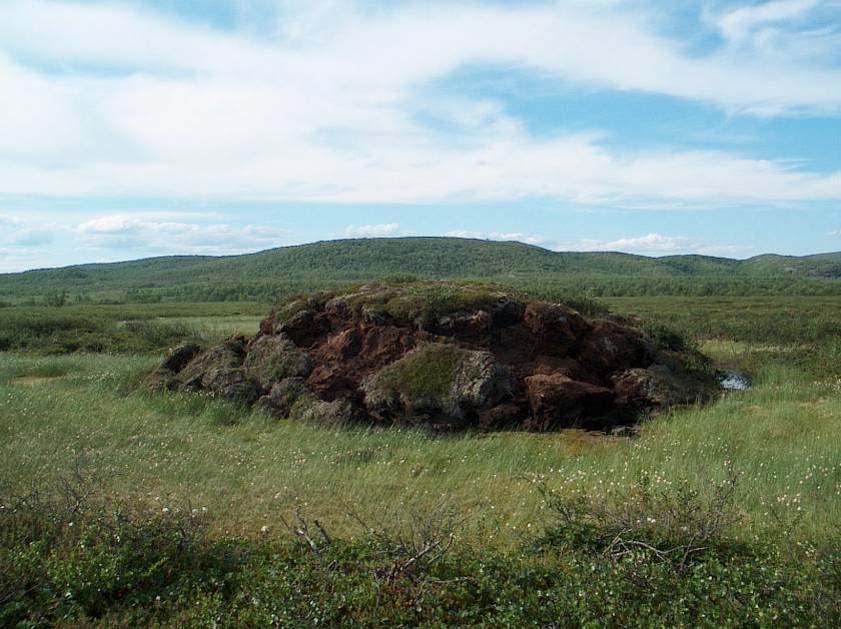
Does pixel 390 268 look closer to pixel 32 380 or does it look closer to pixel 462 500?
pixel 32 380

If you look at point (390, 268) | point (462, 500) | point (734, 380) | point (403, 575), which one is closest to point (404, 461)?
point (462, 500)

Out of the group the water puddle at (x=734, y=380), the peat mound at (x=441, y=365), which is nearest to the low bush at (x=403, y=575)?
the peat mound at (x=441, y=365)

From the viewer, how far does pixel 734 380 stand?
57.0 ft

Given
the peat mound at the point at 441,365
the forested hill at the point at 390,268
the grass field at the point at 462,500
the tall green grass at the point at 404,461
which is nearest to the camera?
the grass field at the point at 462,500

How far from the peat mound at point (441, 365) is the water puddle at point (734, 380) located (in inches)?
57.7

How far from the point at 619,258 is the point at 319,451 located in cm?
15615

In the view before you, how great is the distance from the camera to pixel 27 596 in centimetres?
544

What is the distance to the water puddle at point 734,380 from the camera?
16.5m

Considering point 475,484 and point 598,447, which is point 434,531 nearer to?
point 475,484

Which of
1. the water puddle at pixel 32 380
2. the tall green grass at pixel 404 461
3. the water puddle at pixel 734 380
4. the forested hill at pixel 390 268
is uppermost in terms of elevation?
the forested hill at pixel 390 268

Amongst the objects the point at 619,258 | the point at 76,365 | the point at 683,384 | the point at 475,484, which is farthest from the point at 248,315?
the point at 619,258

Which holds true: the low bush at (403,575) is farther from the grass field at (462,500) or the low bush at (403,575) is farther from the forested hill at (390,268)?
the forested hill at (390,268)

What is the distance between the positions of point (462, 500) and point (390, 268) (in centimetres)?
10628

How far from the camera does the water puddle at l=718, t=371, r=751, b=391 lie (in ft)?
54.0
